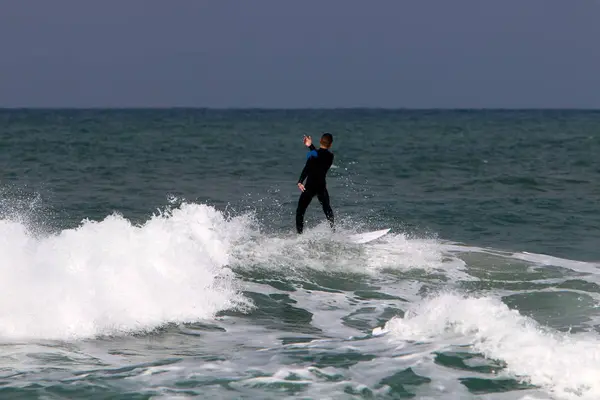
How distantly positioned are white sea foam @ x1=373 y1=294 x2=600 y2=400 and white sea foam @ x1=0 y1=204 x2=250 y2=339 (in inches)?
98.9

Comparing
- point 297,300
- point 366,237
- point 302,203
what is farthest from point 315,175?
point 297,300

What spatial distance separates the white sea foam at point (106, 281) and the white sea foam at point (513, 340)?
2511mm

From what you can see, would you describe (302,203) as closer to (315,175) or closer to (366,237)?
(315,175)

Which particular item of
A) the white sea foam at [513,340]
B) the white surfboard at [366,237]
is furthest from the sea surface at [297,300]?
the white surfboard at [366,237]

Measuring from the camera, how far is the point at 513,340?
24.2 feet

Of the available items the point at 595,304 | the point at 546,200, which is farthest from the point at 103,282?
the point at 546,200

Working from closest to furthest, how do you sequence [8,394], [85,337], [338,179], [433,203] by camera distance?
[8,394], [85,337], [433,203], [338,179]

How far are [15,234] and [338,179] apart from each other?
1771 centimetres

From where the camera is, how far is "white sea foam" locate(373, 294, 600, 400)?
6480 mm

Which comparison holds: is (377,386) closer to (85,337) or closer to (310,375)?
(310,375)

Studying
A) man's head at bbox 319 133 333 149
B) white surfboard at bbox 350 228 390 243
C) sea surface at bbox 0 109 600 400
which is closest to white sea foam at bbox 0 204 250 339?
sea surface at bbox 0 109 600 400

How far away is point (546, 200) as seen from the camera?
68.9 ft

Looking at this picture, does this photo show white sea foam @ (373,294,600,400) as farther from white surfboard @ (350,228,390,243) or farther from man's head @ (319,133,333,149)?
white surfboard @ (350,228,390,243)

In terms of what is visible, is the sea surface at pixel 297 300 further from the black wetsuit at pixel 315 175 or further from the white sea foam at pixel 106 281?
the black wetsuit at pixel 315 175
